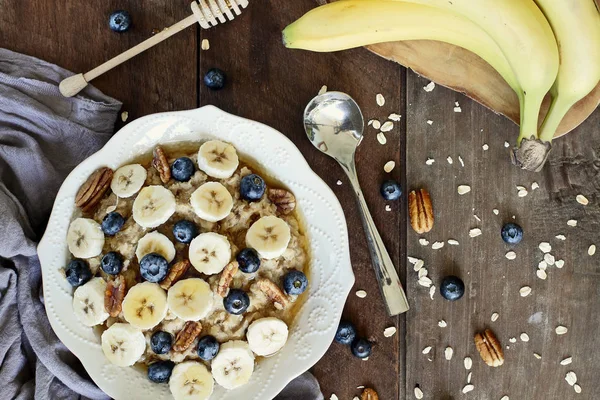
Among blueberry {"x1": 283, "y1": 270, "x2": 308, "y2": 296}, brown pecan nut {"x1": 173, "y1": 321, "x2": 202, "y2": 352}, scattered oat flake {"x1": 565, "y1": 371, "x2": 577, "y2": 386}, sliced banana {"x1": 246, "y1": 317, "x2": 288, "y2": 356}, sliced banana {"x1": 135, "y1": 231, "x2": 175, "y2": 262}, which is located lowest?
brown pecan nut {"x1": 173, "y1": 321, "x2": 202, "y2": 352}

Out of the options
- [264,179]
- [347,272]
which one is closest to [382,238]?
[347,272]

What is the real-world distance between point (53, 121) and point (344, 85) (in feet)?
2.27

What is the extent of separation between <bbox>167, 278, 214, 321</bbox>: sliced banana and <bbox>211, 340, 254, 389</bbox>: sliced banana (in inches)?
3.7

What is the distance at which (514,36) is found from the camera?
1340 millimetres

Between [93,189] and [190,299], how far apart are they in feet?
1.03

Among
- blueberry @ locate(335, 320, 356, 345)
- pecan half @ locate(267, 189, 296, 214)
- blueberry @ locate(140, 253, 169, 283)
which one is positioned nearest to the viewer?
blueberry @ locate(140, 253, 169, 283)

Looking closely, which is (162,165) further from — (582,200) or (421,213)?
(582,200)

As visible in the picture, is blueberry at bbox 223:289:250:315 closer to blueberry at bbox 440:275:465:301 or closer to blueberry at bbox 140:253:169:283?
blueberry at bbox 140:253:169:283

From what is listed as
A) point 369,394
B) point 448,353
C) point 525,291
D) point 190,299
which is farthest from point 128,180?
point 525,291

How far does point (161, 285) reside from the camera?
1.35 meters

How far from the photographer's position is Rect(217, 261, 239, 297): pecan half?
1340 mm

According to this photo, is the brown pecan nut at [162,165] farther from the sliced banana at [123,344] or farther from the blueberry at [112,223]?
the sliced banana at [123,344]

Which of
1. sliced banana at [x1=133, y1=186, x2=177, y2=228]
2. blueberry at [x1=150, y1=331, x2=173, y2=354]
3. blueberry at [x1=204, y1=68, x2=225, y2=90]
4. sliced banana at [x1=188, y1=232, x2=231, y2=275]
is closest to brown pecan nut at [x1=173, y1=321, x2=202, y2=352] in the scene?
blueberry at [x1=150, y1=331, x2=173, y2=354]

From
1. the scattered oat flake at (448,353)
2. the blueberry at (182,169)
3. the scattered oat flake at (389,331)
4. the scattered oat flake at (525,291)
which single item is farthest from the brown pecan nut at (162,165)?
the scattered oat flake at (525,291)
